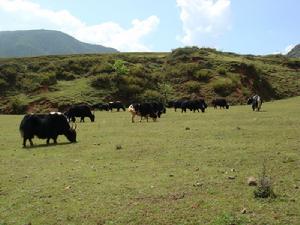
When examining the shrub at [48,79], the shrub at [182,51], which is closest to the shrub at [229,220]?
the shrub at [48,79]

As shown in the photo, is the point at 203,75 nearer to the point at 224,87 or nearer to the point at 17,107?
the point at 224,87

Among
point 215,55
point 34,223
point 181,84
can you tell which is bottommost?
point 34,223

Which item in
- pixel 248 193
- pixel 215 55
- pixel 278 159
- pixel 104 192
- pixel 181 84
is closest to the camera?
pixel 248 193

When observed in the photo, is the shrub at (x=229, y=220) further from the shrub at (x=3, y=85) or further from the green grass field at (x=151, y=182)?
the shrub at (x=3, y=85)

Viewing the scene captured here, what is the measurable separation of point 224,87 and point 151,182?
66383 mm

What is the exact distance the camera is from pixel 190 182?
13.2 m

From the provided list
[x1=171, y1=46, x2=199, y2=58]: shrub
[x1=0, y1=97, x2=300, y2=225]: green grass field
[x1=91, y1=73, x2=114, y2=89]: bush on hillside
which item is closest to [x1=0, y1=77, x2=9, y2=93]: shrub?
[x1=91, y1=73, x2=114, y2=89]: bush on hillside

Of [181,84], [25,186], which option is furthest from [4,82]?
[25,186]

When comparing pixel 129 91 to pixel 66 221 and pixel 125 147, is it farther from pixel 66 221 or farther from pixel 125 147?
pixel 66 221

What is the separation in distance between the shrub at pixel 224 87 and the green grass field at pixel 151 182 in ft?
181

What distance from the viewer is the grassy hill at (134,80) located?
73.6 m

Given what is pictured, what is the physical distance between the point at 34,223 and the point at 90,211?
1.24m

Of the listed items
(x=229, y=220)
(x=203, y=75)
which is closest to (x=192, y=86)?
(x=203, y=75)

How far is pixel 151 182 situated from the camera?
44.2 ft
